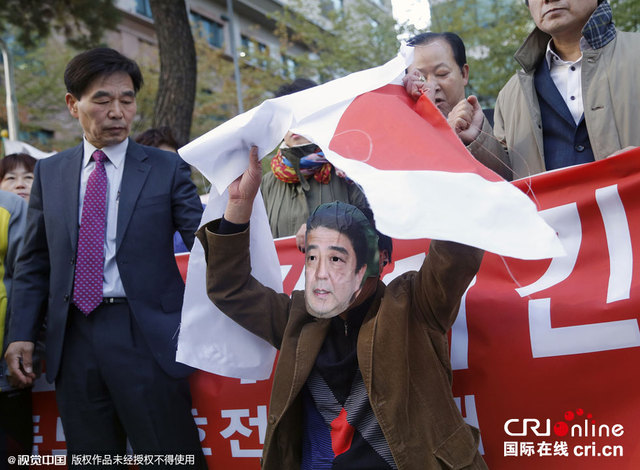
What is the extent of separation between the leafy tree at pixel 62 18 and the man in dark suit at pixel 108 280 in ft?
22.6

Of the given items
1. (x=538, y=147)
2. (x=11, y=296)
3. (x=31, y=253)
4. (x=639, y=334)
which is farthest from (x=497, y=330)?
(x=11, y=296)

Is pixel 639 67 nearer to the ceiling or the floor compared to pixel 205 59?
nearer to the floor

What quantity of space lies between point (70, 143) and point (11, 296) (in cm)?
1571

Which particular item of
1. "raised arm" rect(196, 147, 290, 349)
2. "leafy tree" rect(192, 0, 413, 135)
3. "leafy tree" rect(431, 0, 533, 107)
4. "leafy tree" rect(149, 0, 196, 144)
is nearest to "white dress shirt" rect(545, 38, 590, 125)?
"raised arm" rect(196, 147, 290, 349)

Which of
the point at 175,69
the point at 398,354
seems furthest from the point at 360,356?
the point at 175,69

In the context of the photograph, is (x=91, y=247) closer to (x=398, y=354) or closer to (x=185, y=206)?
(x=185, y=206)

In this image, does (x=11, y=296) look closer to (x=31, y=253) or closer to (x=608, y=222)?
(x=31, y=253)

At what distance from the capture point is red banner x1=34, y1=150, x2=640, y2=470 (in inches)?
90.4

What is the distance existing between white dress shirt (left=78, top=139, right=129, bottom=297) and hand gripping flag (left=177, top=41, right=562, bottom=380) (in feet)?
1.79

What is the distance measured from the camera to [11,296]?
328cm

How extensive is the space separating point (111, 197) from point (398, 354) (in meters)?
1.62

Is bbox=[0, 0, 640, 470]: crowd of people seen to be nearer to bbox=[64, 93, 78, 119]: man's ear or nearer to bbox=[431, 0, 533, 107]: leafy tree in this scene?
bbox=[64, 93, 78, 119]: man's ear

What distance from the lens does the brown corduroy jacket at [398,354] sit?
2.02 meters

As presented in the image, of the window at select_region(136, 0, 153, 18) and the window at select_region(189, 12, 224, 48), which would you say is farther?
the window at select_region(189, 12, 224, 48)
